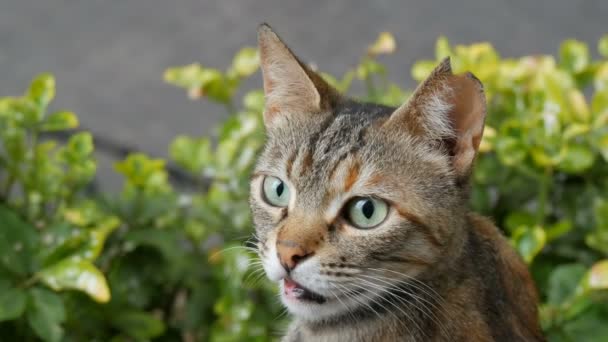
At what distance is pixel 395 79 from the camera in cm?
434

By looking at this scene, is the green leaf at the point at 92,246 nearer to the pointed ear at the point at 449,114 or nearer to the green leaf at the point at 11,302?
the green leaf at the point at 11,302

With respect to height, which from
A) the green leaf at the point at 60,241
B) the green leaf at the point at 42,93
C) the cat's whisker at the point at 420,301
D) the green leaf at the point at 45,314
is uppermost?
the green leaf at the point at 42,93

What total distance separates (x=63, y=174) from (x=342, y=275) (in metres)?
1.39

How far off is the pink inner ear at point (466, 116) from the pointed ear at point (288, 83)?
1.14ft

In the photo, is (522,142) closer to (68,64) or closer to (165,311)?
(165,311)

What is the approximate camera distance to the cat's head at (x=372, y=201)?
160 centimetres

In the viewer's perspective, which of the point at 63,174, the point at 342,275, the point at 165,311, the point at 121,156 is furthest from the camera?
the point at 121,156

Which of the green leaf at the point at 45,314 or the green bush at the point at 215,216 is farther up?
the green bush at the point at 215,216

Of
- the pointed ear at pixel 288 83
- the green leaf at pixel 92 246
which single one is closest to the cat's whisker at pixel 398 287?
the pointed ear at pixel 288 83

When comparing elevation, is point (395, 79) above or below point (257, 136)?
above

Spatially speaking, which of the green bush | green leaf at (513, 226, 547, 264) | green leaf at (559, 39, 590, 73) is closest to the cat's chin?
the green bush

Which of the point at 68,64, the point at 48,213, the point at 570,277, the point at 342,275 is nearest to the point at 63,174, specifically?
the point at 48,213

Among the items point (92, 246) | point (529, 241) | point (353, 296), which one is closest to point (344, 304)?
point (353, 296)

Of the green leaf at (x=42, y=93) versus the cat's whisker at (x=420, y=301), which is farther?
the green leaf at (x=42, y=93)
